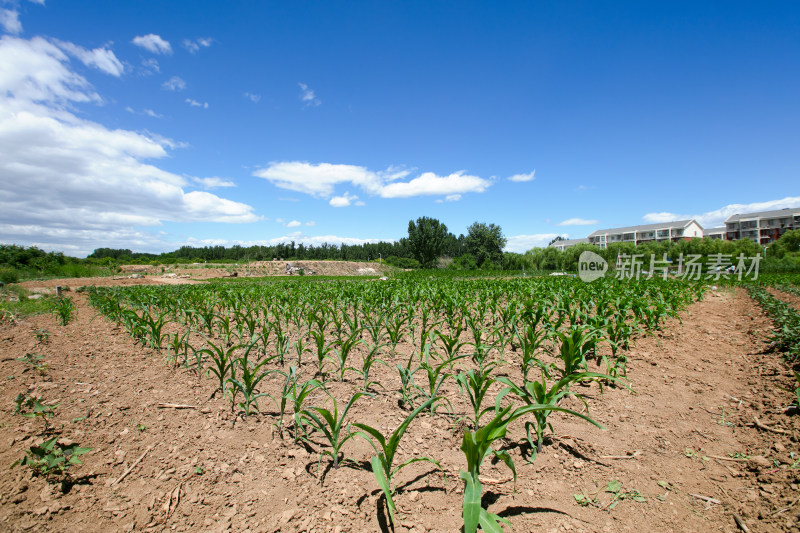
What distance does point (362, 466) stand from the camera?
2.37m

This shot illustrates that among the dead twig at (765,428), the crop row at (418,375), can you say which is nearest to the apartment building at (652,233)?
the crop row at (418,375)

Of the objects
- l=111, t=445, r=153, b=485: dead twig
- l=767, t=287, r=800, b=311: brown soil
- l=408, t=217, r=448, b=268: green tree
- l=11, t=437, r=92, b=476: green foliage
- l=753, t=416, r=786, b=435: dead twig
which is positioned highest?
l=408, t=217, r=448, b=268: green tree

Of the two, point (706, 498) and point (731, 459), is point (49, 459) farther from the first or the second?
point (731, 459)

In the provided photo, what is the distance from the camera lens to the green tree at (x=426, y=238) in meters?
66.8

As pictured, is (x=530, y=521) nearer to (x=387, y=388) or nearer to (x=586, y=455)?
(x=586, y=455)

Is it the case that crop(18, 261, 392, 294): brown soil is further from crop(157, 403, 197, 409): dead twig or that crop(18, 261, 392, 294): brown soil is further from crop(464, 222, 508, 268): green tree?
crop(157, 403, 197, 409): dead twig

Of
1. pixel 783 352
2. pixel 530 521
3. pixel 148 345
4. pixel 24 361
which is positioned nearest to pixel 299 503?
pixel 530 521

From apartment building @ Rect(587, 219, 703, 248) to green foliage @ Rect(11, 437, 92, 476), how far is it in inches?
3381

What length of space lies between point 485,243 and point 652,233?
53.0 m

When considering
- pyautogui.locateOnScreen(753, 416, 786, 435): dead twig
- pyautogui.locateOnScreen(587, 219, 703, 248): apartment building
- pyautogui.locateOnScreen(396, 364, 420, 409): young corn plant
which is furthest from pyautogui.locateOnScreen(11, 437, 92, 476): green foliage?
pyautogui.locateOnScreen(587, 219, 703, 248): apartment building

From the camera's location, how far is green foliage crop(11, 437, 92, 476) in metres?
2.05

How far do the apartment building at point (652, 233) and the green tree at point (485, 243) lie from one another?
2740 centimetres

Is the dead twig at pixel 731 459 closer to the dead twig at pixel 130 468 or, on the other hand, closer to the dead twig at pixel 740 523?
the dead twig at pixel 740 523

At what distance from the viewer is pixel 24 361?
383cm
